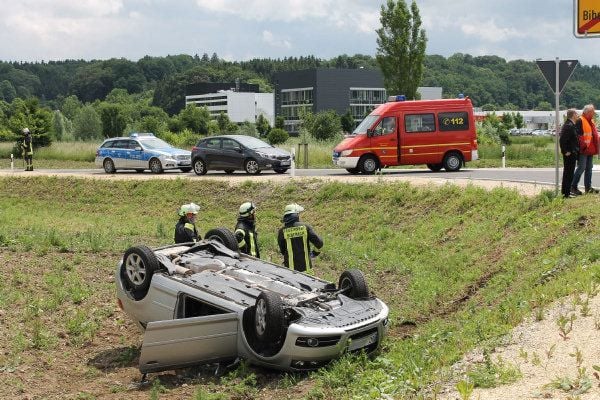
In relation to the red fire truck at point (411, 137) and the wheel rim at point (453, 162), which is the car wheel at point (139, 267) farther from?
the wheel rim at point (453, 162)

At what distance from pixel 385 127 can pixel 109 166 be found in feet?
42.8

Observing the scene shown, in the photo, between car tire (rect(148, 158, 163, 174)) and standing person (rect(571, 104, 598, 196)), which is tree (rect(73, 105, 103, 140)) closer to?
Answer: car tire (rect(148, 158, 163, 174))

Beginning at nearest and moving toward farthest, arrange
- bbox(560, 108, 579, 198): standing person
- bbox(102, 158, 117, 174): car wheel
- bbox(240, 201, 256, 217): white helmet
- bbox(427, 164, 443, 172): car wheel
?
bbox(240, 201, 256, 217): white helmet → bbox(560, 108, 579, 198): standing person → bbox(427, 164, 443, 172): car wheel → bbox(102, 158, 117, 174): car wheel

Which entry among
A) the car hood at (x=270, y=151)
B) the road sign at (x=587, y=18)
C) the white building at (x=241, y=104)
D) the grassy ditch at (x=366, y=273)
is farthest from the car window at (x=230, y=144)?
the white building at (x=241, y=104)

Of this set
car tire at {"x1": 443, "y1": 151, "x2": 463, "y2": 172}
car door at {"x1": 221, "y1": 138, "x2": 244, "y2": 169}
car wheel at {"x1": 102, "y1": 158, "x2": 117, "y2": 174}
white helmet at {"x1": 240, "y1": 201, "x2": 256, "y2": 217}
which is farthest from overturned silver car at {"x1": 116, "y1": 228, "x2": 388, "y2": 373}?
car wheel at {"x1": 102, "y1": 158, "x2": 117, "y2": 174}

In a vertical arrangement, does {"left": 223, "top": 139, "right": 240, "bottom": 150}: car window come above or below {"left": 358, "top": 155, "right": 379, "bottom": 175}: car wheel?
above

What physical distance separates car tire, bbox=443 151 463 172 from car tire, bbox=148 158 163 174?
37.9ft

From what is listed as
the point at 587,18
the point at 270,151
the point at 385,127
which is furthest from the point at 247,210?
the point at 270,151

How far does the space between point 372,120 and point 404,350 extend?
18.8 meters

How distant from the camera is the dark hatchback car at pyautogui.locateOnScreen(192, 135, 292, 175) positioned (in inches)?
1153

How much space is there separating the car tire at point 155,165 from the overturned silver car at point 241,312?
22.5 meters

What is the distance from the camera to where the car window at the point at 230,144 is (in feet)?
97.5

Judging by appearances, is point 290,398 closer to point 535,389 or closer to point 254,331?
point 254,331

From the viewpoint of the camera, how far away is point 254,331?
9227 mm
